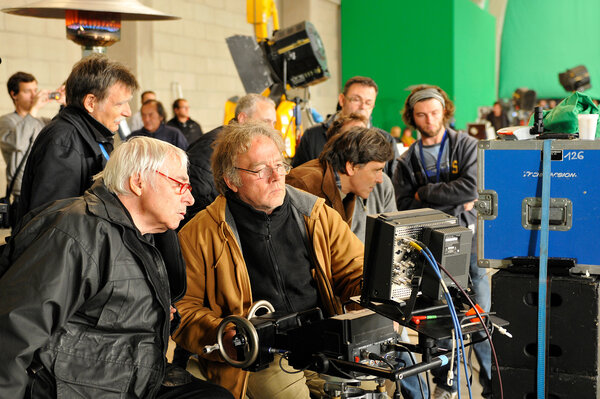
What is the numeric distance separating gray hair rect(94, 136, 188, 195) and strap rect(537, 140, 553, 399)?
3.83 ft

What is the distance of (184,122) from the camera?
8.19 m

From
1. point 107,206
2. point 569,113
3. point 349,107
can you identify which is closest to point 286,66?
point 349,107

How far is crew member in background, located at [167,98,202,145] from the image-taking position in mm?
8047

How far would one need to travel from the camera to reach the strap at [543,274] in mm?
2260

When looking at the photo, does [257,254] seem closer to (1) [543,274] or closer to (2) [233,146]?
(2) [233,146]

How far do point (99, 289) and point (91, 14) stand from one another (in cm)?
210

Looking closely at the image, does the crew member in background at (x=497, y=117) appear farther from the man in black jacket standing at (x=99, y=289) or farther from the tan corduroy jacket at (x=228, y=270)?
the man in black jacket standing at (x=99, y=289)

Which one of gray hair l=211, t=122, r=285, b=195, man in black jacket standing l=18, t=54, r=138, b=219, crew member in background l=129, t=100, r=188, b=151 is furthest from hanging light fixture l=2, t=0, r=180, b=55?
crew member in background l=129, t=100, r=188, b=151

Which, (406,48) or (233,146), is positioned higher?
(406,48)

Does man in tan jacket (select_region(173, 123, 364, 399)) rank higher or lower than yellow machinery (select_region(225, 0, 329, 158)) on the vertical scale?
lower

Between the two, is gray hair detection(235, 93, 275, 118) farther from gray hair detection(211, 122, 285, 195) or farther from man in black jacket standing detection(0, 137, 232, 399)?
man in black jacket standing detection(0, 137, 232, 399)

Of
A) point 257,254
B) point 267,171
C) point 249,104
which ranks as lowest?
point 257,254

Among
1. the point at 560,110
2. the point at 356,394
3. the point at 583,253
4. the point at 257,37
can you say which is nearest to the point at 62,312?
the point at 356,394

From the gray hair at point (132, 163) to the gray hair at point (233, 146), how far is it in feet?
1.48
